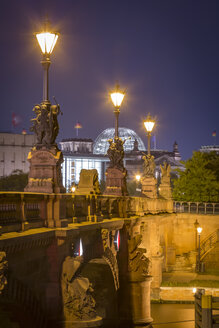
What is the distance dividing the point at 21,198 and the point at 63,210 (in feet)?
8.20

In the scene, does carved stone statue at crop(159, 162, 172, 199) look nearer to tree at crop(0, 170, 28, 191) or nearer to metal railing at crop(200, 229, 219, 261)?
metal railing at crop(200, 229, 219, 261)

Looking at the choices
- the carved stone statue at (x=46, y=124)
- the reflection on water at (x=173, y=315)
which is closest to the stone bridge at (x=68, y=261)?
the carved stone statue at (x=46, y=124)

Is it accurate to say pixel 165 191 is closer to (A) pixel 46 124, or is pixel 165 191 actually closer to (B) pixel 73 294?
(A) pixel 46 124

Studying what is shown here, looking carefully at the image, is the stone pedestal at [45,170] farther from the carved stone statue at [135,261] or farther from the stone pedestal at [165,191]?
the stone pedestal at [165,191]

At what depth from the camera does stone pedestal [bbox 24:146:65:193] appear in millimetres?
18828

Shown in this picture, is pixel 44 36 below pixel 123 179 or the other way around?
the other way around

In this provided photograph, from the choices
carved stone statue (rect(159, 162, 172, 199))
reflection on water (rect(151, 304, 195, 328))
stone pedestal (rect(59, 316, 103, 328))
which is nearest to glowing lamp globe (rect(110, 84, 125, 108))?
reflection on water (rect(151, 304, 195, 328))

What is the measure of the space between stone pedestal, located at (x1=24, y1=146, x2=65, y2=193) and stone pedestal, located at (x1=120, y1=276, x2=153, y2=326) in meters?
11.6

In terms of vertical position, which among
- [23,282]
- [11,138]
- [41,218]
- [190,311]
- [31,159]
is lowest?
[190,311]

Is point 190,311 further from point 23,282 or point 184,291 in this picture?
point 23,282

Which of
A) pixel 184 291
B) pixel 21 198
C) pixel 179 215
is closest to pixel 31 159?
pixel 21 198

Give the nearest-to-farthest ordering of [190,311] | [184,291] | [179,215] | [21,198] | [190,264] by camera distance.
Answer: [21,198] < [190,311] < [184,291] < [190,264] < [179,215]

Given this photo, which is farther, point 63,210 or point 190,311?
point 190,311

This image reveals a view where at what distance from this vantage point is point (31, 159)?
19.1 metres
